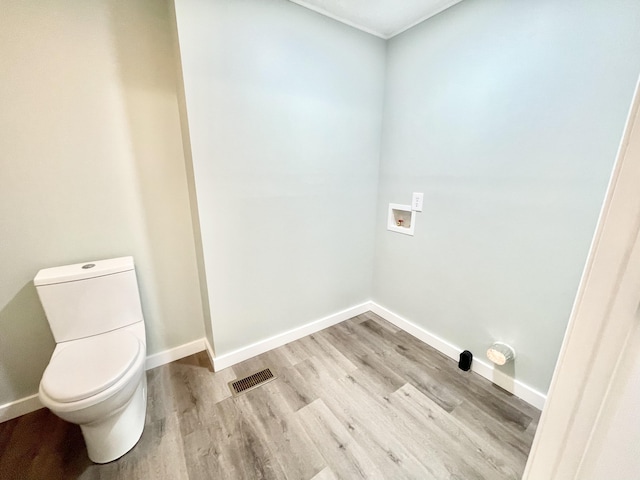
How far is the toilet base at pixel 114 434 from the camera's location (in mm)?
1196

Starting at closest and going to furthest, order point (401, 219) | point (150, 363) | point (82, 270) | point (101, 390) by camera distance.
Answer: point (101, 390)
point (82, 270)
point (150, 363)
point (401, 219)

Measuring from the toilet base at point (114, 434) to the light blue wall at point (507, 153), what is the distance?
6.39 feet

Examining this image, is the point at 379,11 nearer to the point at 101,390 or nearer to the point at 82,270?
the point at 82,270

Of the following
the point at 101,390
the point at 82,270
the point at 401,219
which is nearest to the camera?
the point at 101,390

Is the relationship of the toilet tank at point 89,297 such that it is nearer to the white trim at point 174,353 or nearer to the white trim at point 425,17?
the white trim at point 174,353

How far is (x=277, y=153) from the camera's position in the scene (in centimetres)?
172

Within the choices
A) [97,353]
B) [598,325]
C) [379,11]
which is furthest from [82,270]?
[379,11]

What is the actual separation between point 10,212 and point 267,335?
1600mm

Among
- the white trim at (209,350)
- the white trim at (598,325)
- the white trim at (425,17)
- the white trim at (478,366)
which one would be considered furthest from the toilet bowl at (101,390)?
the white trim at (425,17)

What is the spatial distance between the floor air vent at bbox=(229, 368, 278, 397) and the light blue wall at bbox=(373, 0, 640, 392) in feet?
4.12

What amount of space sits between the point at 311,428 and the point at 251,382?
1.69 feet

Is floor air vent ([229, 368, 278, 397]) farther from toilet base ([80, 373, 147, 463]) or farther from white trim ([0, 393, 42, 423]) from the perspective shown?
white trim ([0, 393, 42, 423])

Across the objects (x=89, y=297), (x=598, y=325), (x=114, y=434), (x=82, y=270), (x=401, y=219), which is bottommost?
(x=114, y=434)

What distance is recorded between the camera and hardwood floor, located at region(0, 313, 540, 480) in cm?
122
